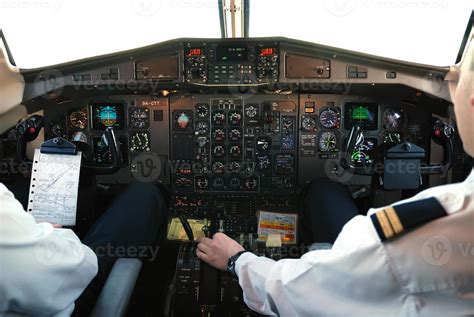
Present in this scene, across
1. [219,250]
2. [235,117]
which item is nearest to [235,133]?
[235,117]

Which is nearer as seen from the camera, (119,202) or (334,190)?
Answer: (119,202)

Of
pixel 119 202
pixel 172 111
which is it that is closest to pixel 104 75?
pixel 172 111

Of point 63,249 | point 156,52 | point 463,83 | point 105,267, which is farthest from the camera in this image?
point 156,52

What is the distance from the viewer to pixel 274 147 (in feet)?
10.5

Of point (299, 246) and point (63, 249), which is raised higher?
point (63, 249)

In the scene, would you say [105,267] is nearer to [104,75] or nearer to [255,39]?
[104,75]

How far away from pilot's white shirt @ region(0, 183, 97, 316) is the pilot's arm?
63cm

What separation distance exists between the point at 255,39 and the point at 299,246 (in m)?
1.29

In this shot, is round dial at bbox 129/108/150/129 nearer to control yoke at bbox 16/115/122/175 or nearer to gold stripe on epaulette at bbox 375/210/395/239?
control yoke at bbox 16/115/122/175

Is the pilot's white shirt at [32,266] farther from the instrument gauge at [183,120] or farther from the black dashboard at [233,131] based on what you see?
the instrument gauge at [183,120]

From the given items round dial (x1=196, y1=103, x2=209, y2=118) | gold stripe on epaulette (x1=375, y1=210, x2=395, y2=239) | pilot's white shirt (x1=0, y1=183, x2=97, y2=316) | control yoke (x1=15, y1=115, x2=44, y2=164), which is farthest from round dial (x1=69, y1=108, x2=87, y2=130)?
gold stripe on epaulette (x1=375, y1=210, x2=395, y2=239)

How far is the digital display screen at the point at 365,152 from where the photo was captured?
3119 mm

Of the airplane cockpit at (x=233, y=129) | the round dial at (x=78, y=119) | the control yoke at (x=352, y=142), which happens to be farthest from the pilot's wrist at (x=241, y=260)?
the round dial at (x=78, y=119)

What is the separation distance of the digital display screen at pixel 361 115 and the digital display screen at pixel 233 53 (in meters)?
0.85
